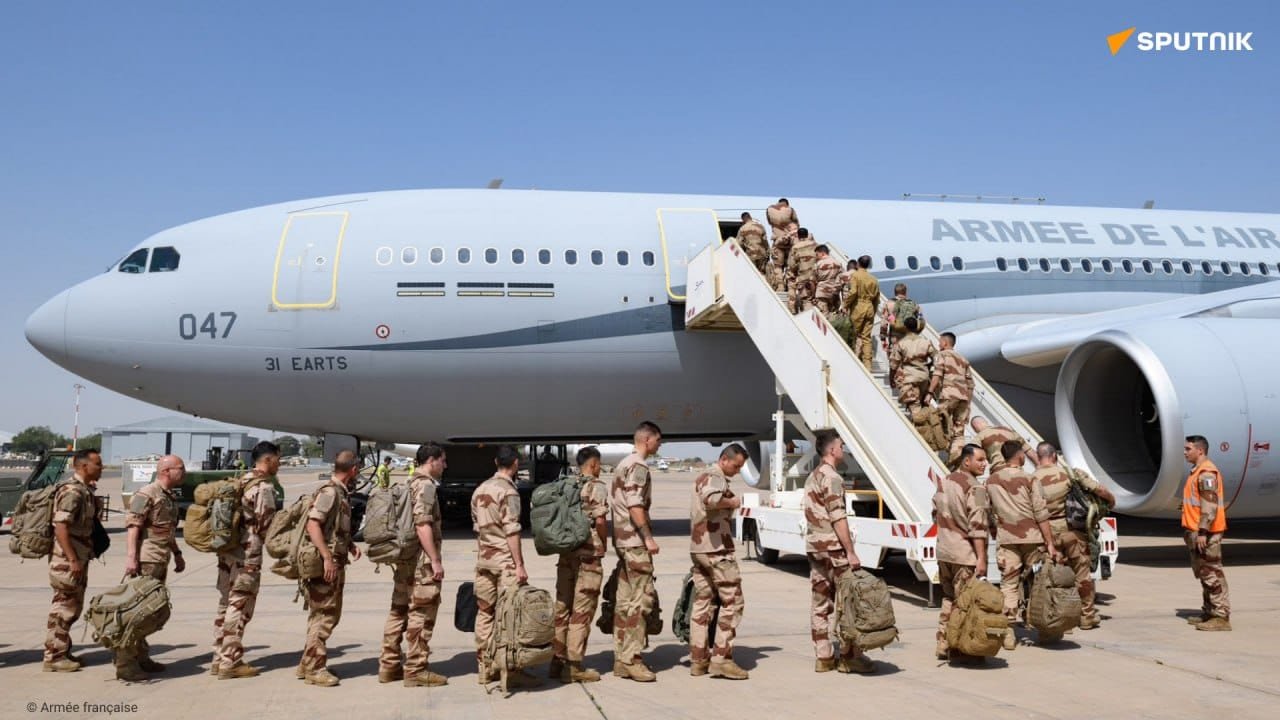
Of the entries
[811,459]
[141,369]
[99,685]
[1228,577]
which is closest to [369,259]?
[141,369]

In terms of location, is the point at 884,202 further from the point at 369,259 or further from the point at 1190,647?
the point at 1190,647

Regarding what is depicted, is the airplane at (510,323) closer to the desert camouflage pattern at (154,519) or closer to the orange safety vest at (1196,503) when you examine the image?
the orange safety vest at (1196,503)

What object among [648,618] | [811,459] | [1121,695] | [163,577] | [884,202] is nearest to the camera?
[1121,695]

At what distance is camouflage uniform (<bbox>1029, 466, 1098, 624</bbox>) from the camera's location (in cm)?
820

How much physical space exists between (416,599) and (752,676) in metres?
2.24

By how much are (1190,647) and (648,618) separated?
4.18 m

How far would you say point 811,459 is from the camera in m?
11.9

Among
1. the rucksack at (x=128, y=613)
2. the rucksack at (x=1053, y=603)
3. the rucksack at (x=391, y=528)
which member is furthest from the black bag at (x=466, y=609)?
the rucksack at (x=1053, y=603)

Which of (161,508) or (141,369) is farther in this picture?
(141,369)

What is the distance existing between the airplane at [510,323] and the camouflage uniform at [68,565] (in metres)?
6.17

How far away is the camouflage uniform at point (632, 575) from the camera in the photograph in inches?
252

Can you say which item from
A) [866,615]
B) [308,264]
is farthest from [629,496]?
[308,264]

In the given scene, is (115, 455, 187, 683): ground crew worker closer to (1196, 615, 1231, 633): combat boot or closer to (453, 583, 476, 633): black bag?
(453, 583, 476, 633): black bag

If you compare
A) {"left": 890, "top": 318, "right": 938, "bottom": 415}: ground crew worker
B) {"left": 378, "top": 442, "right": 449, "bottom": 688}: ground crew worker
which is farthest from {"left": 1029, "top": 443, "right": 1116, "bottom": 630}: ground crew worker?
{"left": 378, "top": 442, "right": 449, "bottom": 688}: ground crew worker
